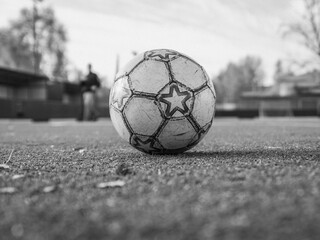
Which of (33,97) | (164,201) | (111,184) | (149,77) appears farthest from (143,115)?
(33,97)

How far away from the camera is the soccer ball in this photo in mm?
3596

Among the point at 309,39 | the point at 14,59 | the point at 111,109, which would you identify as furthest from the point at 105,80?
the point at 111,109

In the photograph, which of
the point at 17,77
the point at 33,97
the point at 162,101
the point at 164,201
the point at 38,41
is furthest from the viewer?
the point at 38,41

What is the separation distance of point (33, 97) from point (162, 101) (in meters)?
28.1

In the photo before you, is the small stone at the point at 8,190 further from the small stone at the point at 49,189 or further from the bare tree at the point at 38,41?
the bare tree at the point at 38,41

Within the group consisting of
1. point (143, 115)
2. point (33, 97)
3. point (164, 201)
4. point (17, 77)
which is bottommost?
point (164, 201)

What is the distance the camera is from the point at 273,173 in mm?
2590

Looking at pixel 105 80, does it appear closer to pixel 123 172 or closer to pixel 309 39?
pixel 309 39

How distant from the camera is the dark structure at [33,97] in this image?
22.5 metres

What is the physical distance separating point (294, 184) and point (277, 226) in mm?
790

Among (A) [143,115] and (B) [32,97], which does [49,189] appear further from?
(B) [32,97]

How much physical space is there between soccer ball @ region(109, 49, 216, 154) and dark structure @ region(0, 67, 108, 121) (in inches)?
777

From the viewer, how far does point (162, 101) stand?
3.57 meters

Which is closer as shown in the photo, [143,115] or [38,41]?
[143,115]
